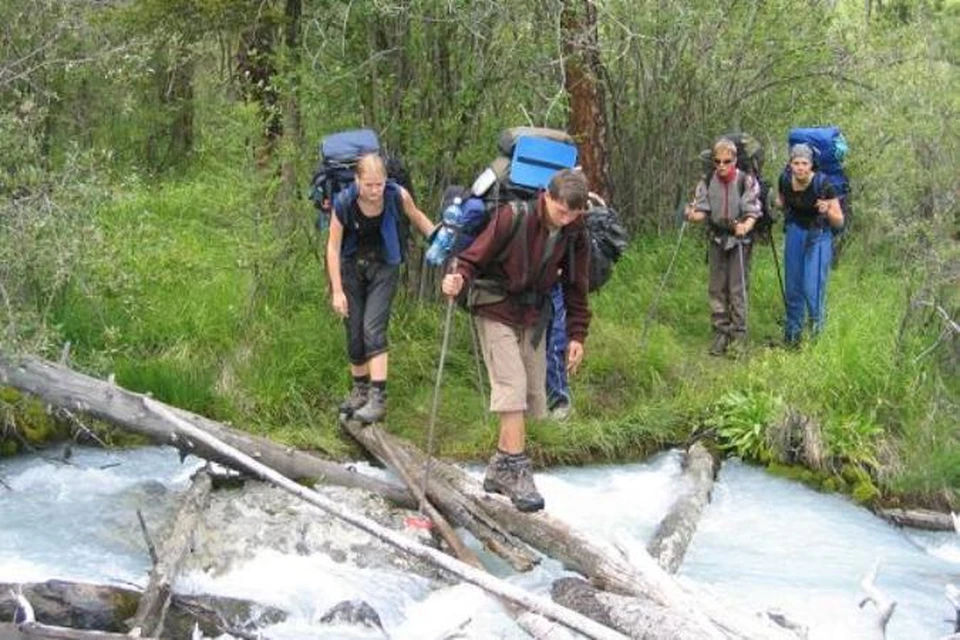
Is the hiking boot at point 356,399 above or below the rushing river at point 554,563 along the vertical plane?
above

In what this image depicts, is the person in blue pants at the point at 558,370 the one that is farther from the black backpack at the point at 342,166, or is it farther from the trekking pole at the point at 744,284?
the trekking pole at the point at 744,284

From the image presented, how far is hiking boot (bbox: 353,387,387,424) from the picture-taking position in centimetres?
906

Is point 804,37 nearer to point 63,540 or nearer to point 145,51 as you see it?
point 145,51

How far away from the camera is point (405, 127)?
1080cm

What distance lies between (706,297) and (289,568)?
6.66 m

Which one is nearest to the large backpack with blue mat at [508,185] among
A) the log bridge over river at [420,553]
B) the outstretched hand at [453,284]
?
the outstretched hand at [453,284]

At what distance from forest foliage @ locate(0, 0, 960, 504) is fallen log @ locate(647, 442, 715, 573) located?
52 cm

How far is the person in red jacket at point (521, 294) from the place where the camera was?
683 cm

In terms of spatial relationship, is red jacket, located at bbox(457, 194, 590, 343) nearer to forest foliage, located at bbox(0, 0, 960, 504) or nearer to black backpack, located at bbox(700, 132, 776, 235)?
forest foliage, located at bbox(0, 0, 960, 504)

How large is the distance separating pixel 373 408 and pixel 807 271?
452 centimetres

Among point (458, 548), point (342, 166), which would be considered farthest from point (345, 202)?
point (458, 548)

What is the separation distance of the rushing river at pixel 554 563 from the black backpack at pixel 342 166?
221 centimetres

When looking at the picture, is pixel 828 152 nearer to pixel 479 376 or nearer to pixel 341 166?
pixel 479 376

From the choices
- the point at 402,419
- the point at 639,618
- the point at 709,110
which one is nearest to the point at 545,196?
the point at 639,618
